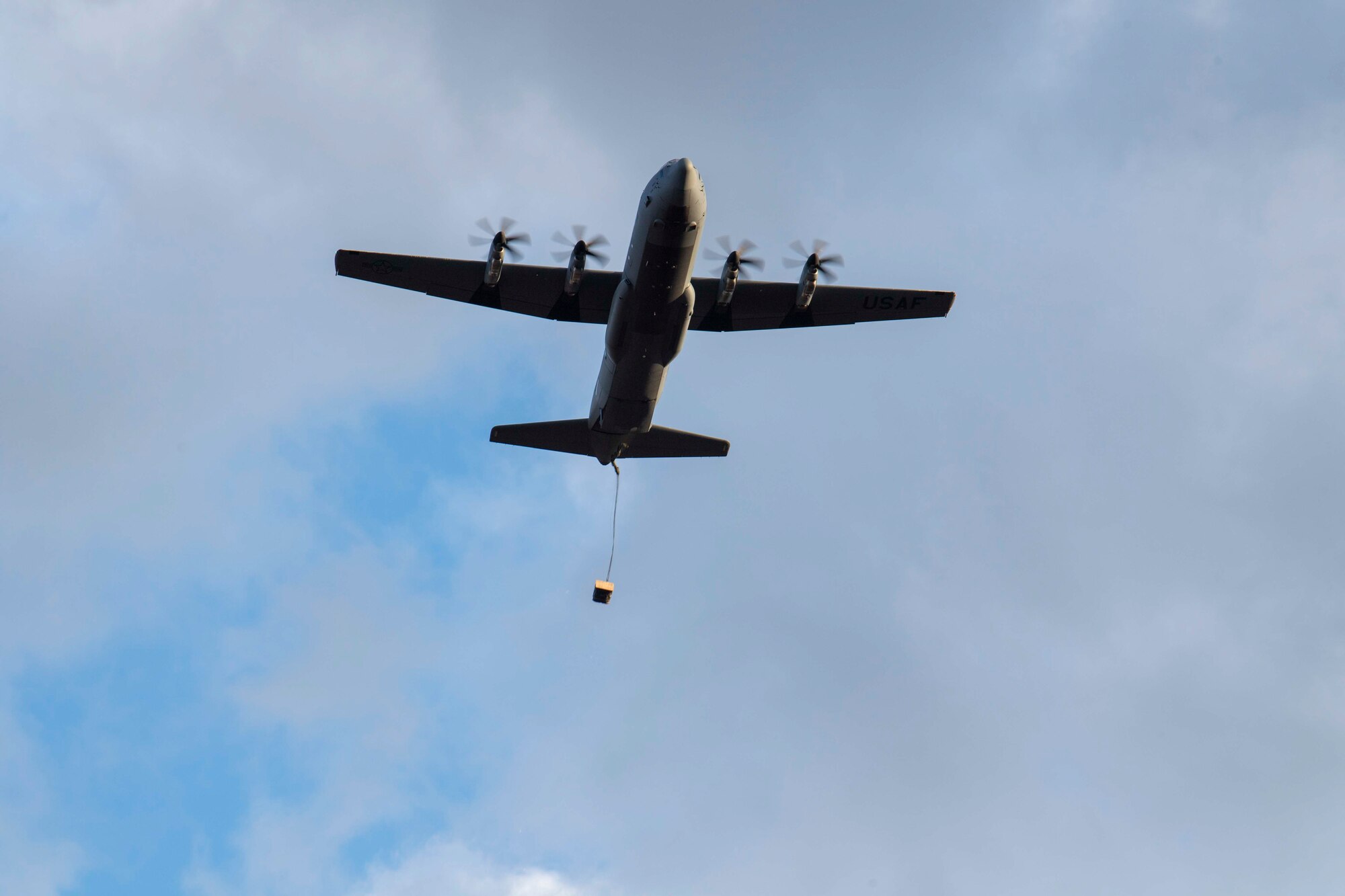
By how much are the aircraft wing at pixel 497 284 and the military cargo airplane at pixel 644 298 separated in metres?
0.04

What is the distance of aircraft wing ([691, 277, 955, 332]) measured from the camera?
4328 cm

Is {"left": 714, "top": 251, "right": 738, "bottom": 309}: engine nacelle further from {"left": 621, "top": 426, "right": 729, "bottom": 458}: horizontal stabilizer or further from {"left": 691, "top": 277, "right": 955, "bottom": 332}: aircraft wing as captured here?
{"left": 621, "top": 426, "right": 729, "bottom": 458}: horizontal stabilizer

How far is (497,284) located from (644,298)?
7.17 meters

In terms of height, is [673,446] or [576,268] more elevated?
[576,268]

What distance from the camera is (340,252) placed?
134ft

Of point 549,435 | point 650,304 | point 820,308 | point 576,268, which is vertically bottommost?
point 549,435

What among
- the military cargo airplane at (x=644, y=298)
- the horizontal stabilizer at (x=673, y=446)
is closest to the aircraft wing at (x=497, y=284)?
the military cargo airplane at (x=644, y=298)

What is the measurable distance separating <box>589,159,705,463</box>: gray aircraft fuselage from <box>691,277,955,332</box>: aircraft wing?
406cm

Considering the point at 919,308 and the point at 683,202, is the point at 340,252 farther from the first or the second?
the point at 919,308

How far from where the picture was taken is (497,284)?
41438 mm

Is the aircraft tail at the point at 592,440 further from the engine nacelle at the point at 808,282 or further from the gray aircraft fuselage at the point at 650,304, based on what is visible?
the engine nacelle at the point at 808,282

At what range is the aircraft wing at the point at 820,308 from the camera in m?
43.3

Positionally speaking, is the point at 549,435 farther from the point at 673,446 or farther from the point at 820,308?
the point at 820,308

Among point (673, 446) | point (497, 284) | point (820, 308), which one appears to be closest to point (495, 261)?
point (497, 284)
